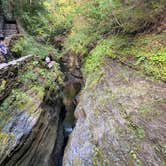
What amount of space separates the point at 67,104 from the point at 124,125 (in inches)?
366

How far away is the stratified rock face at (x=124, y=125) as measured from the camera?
5004 mm

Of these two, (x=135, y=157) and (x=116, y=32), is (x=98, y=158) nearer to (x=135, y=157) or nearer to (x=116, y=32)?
(x=135, y=157)

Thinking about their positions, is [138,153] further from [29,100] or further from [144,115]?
[29,100]

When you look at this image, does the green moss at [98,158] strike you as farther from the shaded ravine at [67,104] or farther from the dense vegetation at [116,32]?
the shaded ravine at [67,104]

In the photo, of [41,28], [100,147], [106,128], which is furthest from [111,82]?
[41,28]

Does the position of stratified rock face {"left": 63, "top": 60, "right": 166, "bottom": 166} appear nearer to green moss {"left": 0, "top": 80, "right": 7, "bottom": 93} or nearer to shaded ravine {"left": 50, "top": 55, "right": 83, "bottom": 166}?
shaded ravine {"left": 50, "top": 55, "right": 83, "bottom": 166}

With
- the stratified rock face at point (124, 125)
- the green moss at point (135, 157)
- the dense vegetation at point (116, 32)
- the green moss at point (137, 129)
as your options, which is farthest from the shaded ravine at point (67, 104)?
the green moss at point (135, 157)

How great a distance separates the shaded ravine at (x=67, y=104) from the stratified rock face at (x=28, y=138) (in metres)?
0.62

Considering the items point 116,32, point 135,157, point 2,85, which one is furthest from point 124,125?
point 116,32

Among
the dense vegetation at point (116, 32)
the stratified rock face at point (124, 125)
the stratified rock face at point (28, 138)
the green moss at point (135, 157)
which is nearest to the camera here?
the green moss at point (135, 157)

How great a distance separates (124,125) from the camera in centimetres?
590

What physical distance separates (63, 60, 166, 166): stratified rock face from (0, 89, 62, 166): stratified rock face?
1044mm

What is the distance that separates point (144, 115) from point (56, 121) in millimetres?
5714

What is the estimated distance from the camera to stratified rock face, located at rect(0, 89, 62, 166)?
609 cm
